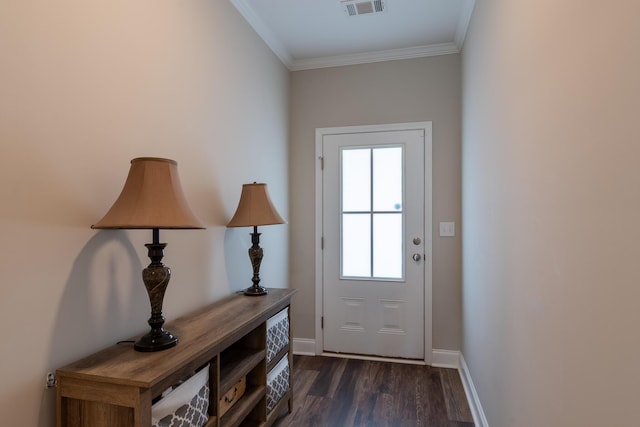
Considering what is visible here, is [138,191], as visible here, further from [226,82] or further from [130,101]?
[226,82]

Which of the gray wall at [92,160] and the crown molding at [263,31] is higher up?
the crown molding at [263,31]

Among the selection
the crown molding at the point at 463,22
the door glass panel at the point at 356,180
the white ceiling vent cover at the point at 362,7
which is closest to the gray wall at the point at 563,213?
the crown molding at the point at 463,22

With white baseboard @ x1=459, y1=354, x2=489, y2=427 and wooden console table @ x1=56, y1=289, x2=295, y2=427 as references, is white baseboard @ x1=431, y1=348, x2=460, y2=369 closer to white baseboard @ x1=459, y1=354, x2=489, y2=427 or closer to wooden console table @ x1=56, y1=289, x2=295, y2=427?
white baseboard @ x1=459, y1=354, x2=489, y2=427

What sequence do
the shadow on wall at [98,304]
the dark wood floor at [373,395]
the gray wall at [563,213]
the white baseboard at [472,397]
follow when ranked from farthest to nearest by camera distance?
1. the dark wood floor at [373,395]
2. the white baseboard at [472,397]
3. the shadow on wall at [98,304]
4. the gray wall at [563,213]

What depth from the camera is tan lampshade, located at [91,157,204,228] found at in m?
1.18

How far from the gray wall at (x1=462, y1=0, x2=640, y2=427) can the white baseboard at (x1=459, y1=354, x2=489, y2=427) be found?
0.66ft

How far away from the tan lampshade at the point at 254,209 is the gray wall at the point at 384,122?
1173 millimetres

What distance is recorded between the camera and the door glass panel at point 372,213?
10.2 feet

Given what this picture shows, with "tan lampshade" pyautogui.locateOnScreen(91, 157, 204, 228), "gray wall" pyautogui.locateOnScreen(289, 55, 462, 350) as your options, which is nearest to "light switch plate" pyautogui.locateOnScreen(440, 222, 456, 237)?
"gray wall" pyautogui.locateOnScreen(289, 55, 462, 350)

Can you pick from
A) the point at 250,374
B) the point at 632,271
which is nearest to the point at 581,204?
the point at 632,271

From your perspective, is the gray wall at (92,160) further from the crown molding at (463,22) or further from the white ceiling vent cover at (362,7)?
the crown molding at (463,22)

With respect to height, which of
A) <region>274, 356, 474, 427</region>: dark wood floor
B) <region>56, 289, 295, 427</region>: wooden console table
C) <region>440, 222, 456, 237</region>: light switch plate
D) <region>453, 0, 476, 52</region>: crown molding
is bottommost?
<region>274, 356, 474, 427</region>: dark wood floor

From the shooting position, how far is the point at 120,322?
1.43 meters

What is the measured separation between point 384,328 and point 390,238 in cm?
80
